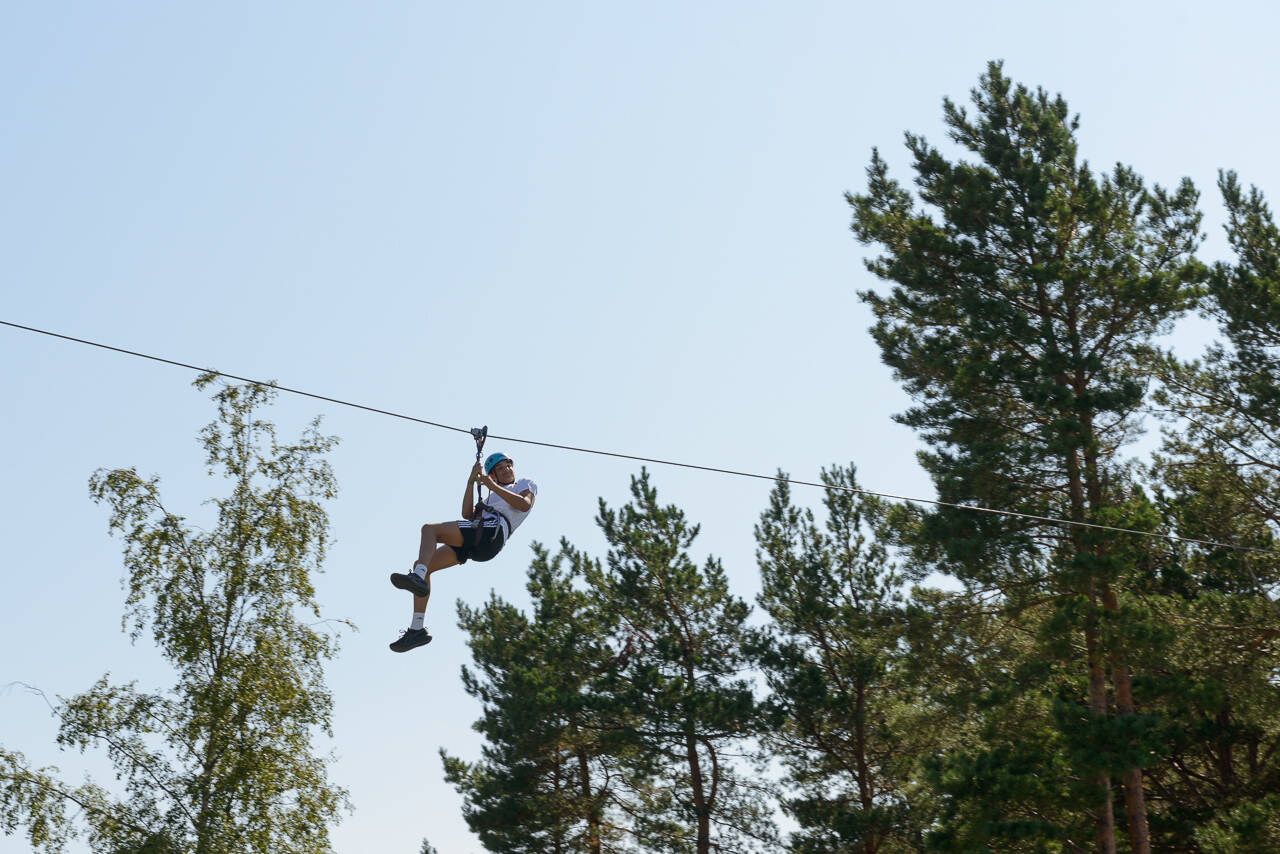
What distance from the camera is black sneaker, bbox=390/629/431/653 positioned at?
379 inches

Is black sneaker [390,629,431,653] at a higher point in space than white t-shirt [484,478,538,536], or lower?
lower

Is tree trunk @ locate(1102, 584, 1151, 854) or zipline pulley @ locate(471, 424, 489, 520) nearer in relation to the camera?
zipline pulley @ locate(471, 424, 489, 520)

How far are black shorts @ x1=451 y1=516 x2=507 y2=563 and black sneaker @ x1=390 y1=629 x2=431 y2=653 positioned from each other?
599 millimetres

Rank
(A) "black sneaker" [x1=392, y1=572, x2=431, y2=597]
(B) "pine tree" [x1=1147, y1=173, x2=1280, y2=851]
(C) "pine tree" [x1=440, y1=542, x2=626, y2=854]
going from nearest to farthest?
(A) "black sneaker" [x1=392, y1=572, x2=431, y2=597] < (B) "pine tree" [x1=1147, y1=173, x2=1280, y2=851] < (C) "pine tree" [x1=440, y1=542, x2=626, y2=854]

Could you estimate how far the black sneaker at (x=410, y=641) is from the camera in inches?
379

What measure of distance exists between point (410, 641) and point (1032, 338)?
41.8ft

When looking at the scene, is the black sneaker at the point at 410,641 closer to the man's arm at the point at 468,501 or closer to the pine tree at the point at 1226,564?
the man's arm at the point at 468,501

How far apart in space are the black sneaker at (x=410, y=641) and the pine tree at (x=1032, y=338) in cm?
1099

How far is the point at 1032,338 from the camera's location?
19.8m

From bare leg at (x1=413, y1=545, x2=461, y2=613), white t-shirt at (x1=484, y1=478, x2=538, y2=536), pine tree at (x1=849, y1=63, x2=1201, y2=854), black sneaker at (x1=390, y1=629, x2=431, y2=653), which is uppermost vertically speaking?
pine tree at (x1=849, y1=63, x2=1201, y2=854)

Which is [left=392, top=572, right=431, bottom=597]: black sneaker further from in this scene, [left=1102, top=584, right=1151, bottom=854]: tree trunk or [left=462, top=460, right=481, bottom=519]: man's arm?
[left=1102, top=584, right=1151, bottom=854]: tree trunk

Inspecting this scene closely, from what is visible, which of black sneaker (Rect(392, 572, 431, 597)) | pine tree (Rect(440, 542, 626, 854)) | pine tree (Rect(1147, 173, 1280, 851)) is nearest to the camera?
black sneaker (Rect(392, 572, 431, 597))

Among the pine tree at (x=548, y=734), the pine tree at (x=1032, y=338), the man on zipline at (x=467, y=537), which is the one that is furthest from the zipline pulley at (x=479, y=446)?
the pine tree at (x=548, y=734)

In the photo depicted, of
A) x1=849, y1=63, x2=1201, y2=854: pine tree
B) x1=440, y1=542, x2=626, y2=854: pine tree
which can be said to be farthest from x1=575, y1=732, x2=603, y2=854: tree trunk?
x1=849, y1=63, x2=1201, y2=854: pine tree
